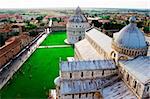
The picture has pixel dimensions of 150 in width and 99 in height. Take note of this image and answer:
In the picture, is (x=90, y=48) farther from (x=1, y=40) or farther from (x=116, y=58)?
(x=1, y=40)

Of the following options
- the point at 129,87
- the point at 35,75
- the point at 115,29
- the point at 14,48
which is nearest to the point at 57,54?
the point at 14,48

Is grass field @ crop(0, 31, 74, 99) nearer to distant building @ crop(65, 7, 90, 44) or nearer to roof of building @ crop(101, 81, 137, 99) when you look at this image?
roof of building @ crop(101, 81, 137, 99)

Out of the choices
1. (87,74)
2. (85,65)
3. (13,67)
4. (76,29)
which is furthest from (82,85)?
(76,29)

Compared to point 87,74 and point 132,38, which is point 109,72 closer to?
point 87,74

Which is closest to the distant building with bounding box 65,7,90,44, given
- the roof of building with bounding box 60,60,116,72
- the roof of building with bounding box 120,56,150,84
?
the roof of building with bounding box 60,60,116,72

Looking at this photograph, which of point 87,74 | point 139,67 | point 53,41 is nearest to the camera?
point 139,67
